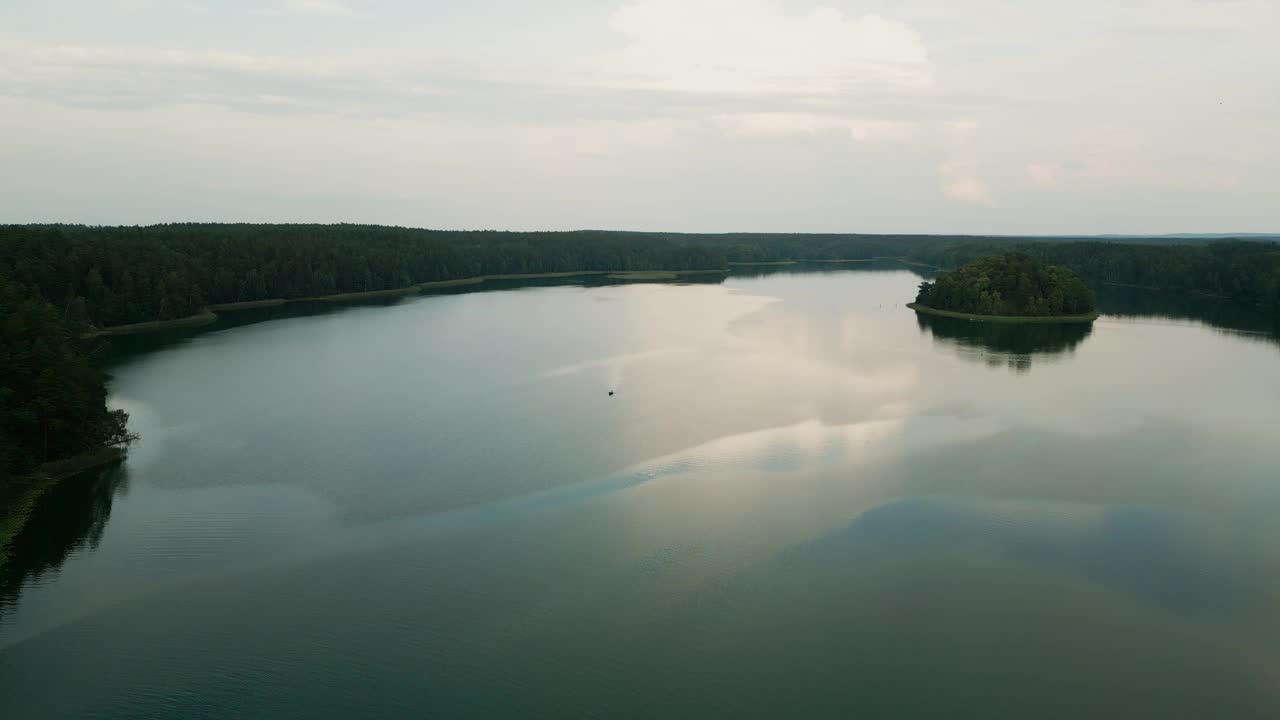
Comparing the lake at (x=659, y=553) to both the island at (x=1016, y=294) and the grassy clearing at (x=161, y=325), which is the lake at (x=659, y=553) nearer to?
the grassy clearing at (x=161, y=325)

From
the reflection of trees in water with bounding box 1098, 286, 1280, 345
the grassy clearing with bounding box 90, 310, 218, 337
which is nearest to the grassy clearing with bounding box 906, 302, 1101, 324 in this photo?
the reflection of trees in water with bounding box 1098, 286, 1280, 345

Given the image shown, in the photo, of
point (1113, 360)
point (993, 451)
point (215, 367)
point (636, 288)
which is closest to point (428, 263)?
point (636, 288)

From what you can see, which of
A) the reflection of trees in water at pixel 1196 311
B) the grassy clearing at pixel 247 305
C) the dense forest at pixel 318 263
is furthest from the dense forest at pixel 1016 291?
the grassy clearing at pixel 247 305

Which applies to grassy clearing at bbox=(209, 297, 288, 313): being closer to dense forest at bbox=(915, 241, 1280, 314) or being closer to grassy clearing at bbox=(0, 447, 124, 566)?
grassy clearing at bbox=(0, 447, 124, 566)

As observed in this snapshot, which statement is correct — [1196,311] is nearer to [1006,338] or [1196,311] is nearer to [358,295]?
[1006,338]

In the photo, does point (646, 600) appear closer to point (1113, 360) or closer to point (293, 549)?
point (293, 549)

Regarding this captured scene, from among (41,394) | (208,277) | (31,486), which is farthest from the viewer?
(208,277)

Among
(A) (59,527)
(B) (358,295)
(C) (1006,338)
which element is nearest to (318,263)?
(B) (358,295)
